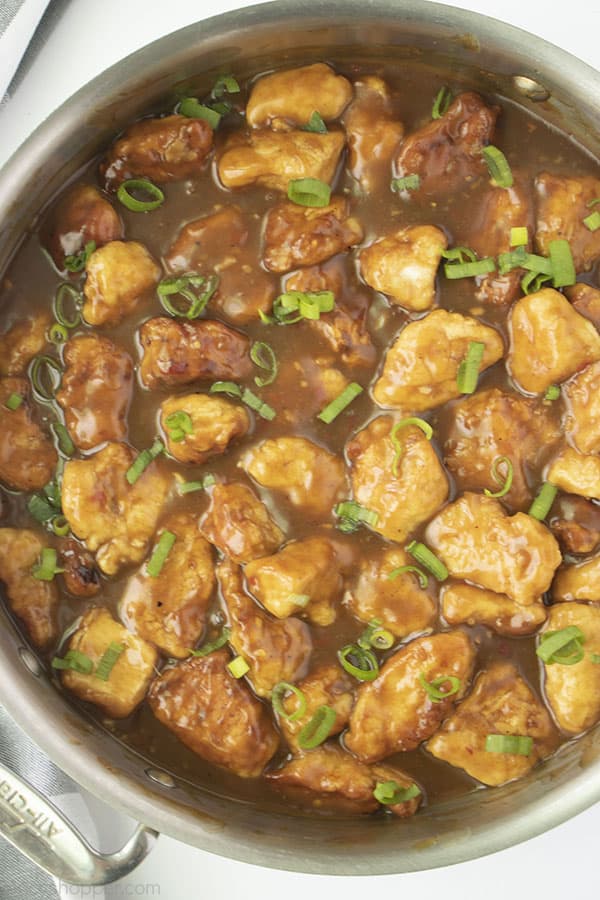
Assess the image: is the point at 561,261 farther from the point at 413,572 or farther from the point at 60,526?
the point at 60,526

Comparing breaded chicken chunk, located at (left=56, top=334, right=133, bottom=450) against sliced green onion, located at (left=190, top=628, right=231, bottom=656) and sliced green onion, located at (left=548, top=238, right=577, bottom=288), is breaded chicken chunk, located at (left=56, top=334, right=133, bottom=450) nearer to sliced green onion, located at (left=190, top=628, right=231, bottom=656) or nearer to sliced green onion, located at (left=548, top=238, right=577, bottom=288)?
sliced green onion, located at (left=190, top=628, right=231, bottom=656)

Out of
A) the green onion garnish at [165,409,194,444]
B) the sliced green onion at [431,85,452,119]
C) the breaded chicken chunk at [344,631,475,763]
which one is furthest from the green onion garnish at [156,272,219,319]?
the breaded chicken chunk at [344,631,475,763]

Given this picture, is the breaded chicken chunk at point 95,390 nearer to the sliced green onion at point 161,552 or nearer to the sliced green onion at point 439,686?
the sliced green onion at point 161,552

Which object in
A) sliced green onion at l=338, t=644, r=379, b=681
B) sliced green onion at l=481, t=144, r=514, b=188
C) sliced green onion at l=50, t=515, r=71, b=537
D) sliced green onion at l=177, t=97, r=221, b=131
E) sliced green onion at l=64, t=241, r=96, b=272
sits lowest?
sliced green onion at l=338, t=644, r=379, b=681

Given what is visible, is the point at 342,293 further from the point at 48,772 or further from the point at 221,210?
the point at 48,772

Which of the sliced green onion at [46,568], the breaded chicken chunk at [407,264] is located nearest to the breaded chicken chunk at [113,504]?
the sliced green onion at [46,568]

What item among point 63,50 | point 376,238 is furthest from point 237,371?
point 63,50

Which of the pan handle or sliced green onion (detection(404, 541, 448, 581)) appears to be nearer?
the pan handle
